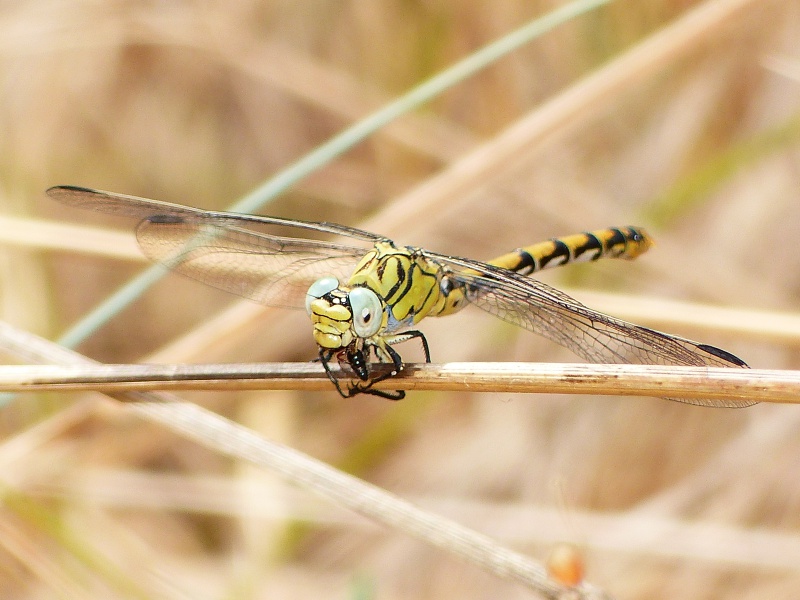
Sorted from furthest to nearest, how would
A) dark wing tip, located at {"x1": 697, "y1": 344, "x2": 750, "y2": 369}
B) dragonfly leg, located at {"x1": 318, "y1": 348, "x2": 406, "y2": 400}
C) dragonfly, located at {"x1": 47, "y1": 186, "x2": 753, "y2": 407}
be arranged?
dragonfly, located at {"x1": 47, "y1": 186, "x2": 753, "y2": 407}, dragonfly leg, located at {"x1": 318, "y1": 348, "x2": 406, "y2": 400}, dark wing tip, located at {"x1": 697, "y1": 344, "x2": 750, "y2": 369}

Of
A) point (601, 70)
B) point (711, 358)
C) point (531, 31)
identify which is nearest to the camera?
point (711, 358)

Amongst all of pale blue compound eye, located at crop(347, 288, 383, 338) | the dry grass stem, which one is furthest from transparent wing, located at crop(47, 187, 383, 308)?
the dry grass stem

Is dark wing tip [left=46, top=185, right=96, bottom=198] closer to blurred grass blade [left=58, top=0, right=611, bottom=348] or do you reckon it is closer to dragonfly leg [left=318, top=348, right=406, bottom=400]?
blurred grass blade [left=58, top=0, right=611, bottom=348]

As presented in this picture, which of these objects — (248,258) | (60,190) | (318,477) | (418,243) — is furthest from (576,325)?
(418,243)

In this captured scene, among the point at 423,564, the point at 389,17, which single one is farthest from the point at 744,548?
the point at 389,17

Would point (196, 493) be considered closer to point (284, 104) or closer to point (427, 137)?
point (427, 137)

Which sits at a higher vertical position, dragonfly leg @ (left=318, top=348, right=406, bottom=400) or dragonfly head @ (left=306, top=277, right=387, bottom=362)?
dragonfly head @ (left=306, top=277, right=387, bottom=362)
